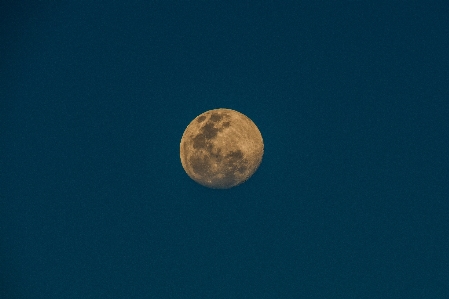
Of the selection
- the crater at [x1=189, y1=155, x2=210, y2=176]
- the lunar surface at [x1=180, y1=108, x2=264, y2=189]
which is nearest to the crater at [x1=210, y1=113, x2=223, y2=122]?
the lunar surface at [x1=180, y1=108, x2=264, y2=189]

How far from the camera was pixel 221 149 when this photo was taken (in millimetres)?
4117

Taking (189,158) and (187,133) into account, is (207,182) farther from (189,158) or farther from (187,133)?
(187,133)

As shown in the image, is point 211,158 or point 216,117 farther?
point 216,117

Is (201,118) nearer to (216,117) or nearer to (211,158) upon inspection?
(216,117)

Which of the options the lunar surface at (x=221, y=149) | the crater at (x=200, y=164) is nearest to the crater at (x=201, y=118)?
the lunar surface at (x=221, y=149)

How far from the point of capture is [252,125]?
4.46m

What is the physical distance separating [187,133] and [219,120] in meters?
0.49

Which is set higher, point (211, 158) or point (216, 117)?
point (216, 117)

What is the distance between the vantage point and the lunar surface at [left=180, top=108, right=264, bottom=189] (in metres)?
4.14

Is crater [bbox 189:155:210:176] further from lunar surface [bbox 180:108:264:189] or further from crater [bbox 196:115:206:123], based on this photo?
crater [bbox 196:115:206:123]

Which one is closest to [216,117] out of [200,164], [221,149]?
[221,149]

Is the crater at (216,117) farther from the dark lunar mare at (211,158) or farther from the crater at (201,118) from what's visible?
the crater at (201,118)

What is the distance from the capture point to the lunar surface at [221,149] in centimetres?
414

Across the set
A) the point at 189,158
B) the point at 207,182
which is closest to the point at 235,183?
the point at 207,182
